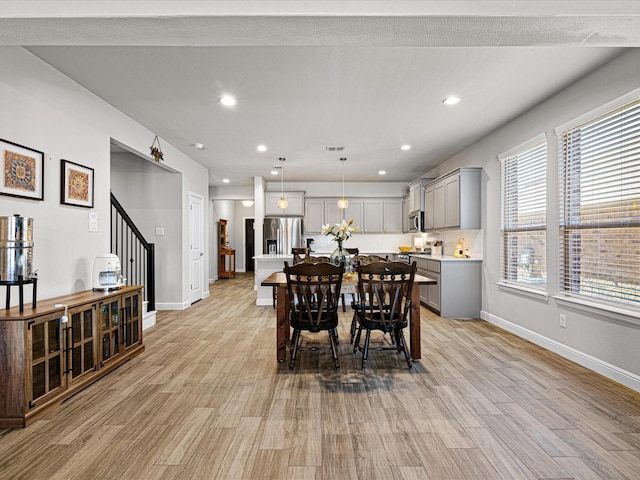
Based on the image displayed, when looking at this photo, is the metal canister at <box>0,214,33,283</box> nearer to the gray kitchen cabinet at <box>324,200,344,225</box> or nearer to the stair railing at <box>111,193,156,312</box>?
the stair railing at <box>111,193,156,312</box>

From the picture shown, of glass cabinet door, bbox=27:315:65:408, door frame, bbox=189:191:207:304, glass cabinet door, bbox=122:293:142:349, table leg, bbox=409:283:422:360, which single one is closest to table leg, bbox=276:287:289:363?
table leg, bbox=409:283:422:360

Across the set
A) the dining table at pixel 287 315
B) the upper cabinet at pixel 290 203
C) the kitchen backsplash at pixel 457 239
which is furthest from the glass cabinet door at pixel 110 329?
the upper cabinet at pixel 290 203

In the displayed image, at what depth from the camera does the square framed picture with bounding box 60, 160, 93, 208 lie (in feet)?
10.4

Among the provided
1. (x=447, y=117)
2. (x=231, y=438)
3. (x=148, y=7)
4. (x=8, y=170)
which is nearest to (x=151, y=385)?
(x=231, y=438)

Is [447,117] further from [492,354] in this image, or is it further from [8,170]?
[8,170]

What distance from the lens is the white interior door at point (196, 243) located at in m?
6.47

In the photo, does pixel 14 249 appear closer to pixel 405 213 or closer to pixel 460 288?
pixel 460 288

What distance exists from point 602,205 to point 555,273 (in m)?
0.84

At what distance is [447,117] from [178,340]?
4153mm

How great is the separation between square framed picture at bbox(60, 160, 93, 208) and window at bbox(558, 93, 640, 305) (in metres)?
4.69

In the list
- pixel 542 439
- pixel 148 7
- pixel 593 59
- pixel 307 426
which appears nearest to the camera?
pixel 148 7

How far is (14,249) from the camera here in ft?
Result: 7.76

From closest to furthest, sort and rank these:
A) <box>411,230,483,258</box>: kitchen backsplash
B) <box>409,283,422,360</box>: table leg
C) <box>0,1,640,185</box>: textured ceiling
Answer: <box>0,1,640,185</box>: textured ceiling → <box>409,283,422,360</box>: table leg → <box>411,230,483,258</box>: kitchen backsplash

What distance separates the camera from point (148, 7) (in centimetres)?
167
